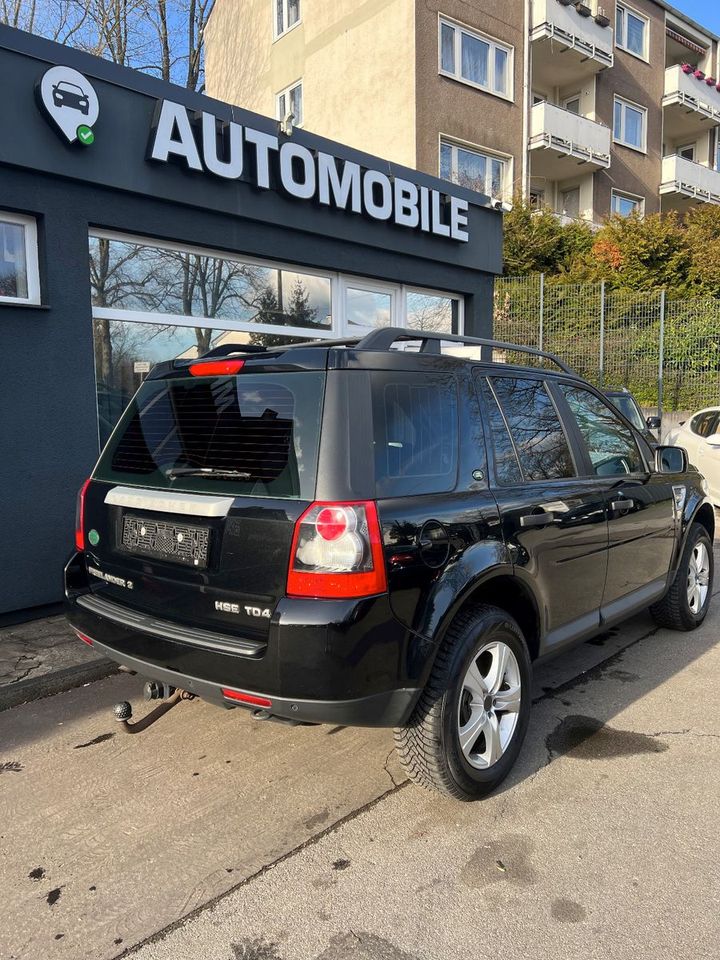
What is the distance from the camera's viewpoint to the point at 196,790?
2.99 meters

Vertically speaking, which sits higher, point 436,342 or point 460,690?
point 436,342

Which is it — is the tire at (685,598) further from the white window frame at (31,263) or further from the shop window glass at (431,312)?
the white window frame at (31,263)

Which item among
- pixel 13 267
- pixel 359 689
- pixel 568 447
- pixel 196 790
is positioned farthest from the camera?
pixel 13 267

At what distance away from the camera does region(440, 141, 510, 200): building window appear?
17.9m

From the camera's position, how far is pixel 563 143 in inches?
801

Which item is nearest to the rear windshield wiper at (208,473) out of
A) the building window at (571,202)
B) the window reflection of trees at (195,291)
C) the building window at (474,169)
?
the window reflection of trees at (195,291)

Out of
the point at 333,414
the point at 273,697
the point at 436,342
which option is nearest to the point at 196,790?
the point at 273,697

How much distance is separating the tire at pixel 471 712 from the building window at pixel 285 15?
22.1m

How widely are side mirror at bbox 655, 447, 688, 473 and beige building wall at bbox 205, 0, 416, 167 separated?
14.4 meters

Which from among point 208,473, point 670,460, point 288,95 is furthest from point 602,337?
point 288,95

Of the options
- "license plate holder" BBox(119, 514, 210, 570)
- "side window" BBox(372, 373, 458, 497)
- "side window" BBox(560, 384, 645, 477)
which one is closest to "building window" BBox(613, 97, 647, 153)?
"side window" BBox(560, 384, 645, 477)

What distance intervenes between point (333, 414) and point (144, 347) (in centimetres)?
407

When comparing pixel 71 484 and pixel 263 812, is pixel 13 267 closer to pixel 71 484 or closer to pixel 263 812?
pixel 71 484

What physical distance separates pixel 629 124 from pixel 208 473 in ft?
87.7
